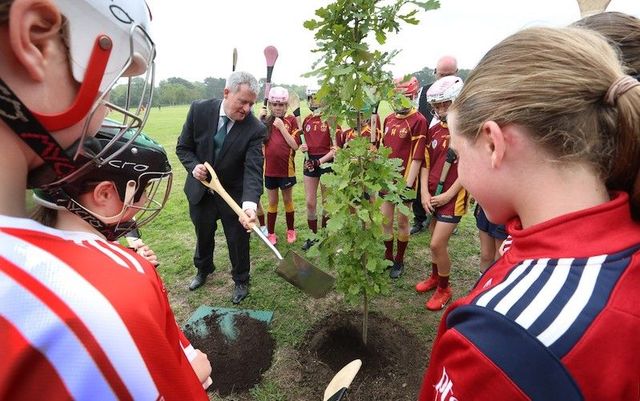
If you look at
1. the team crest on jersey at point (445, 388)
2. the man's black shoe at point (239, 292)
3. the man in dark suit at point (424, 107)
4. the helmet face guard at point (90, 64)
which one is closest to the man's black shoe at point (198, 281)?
the man's black shoe at point (239, 292)

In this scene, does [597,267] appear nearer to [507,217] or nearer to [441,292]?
[507,217]

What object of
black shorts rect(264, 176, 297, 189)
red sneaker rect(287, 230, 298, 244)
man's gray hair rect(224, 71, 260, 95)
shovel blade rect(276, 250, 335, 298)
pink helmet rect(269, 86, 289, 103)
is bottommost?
red sneaker rect(287, 230, 298, 244)

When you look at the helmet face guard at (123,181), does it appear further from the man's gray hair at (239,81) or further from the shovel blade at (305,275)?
the man's gray hair at (239,81)

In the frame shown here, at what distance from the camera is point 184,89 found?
53.8m

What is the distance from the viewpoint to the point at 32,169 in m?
0.85

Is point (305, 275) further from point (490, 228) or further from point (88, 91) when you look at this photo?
point (88, 91)

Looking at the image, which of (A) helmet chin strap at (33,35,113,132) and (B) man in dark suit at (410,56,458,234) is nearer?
(A) helmet chin strap at (33,35,113,132)

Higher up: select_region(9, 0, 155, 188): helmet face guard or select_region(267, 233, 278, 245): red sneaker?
select_region(9, 0, 155, 188): helmet face guard

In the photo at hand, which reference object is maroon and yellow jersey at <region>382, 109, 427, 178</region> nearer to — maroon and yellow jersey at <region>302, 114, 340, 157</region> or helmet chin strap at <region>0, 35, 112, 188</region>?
maroon and yellow jersey at <region>302, 114, 340, 157</region>

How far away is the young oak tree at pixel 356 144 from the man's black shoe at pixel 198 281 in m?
2.39

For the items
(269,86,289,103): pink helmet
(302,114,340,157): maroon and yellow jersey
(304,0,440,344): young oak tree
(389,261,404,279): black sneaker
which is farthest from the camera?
(302,114,340,157): maroon and yellow jersey

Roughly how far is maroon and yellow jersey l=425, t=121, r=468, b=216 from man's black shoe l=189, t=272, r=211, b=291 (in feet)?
10.7

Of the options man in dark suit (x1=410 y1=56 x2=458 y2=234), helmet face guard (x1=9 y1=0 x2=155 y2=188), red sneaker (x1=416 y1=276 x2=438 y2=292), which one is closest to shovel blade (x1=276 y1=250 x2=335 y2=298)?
red sneaker (x1=416 y1=276 x2=438 y2=292)

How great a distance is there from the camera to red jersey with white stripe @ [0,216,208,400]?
64cm
